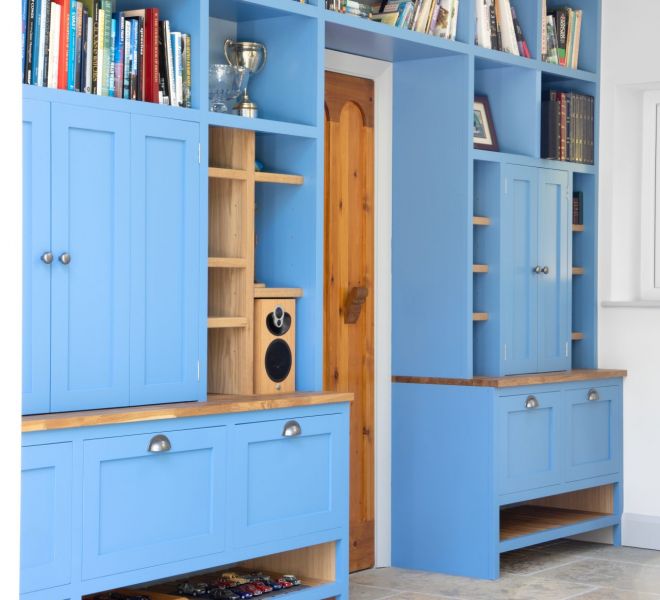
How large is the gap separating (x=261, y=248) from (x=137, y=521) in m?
1.26

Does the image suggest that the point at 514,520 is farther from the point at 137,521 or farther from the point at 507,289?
the point at 137,521

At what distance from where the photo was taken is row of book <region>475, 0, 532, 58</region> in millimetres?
4598

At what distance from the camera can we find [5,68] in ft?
2.19

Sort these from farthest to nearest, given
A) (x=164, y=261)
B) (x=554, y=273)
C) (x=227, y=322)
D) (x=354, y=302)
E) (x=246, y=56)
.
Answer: (x=554, y=273) < (x=354, y=302) < (x=246, y=56) < (x=227, y=322) < (x=164, y=261)

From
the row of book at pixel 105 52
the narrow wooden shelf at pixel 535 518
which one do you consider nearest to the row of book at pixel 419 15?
the row of book at pixel 105 52

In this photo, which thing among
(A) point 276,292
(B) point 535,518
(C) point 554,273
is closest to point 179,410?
(A) point 276,292

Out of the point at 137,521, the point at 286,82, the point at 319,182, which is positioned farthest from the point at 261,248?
the point at 137,521

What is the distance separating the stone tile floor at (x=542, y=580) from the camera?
4.18 m

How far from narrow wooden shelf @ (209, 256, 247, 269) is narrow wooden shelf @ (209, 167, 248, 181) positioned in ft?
0.88

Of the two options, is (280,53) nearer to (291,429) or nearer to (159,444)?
(291,429)

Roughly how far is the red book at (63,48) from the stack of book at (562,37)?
2.64m

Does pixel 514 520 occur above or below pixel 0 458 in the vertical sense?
below

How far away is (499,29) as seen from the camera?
474 centimetres

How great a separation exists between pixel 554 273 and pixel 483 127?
0.77 metres
